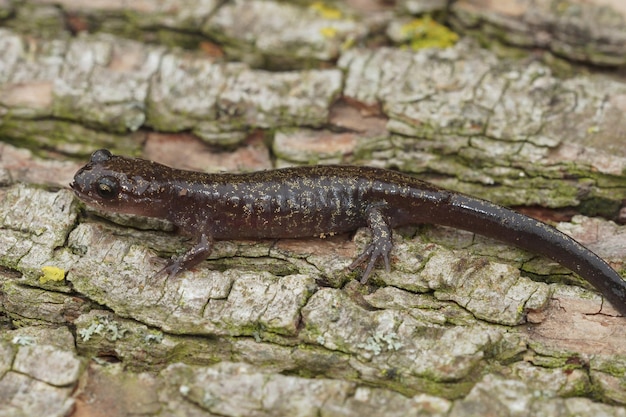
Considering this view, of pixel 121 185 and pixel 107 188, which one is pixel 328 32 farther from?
pixel 107 188

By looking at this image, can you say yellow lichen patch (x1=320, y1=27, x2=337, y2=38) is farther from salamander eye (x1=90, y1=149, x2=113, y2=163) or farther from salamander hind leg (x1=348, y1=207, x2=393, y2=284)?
salamander eye (x1=90, y1=149, x2=113, y2=163)

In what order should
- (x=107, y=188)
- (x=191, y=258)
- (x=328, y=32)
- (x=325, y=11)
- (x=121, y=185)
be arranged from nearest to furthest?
(x=191, y=258), (x=107, y=188), (x=121, y=185), (x=328, y=32), (x=325, y=11)

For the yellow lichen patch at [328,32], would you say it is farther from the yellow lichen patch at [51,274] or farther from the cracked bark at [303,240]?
the yellow lichen patch at [51,274]

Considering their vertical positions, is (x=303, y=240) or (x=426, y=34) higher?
(x=426, y=34)

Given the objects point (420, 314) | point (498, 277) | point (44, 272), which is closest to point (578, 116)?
point (498, 277)

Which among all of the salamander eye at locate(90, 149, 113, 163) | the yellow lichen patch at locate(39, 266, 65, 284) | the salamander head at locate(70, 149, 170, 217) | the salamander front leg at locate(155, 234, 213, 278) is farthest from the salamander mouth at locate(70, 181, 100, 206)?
the salamander front leg at locate(155, 234, 213, 278)

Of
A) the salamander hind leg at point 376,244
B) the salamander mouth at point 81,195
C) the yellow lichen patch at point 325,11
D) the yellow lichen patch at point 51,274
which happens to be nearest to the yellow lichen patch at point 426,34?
the yellow lichen patch at point 325,11

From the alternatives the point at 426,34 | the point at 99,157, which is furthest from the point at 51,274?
the point at 426,34
